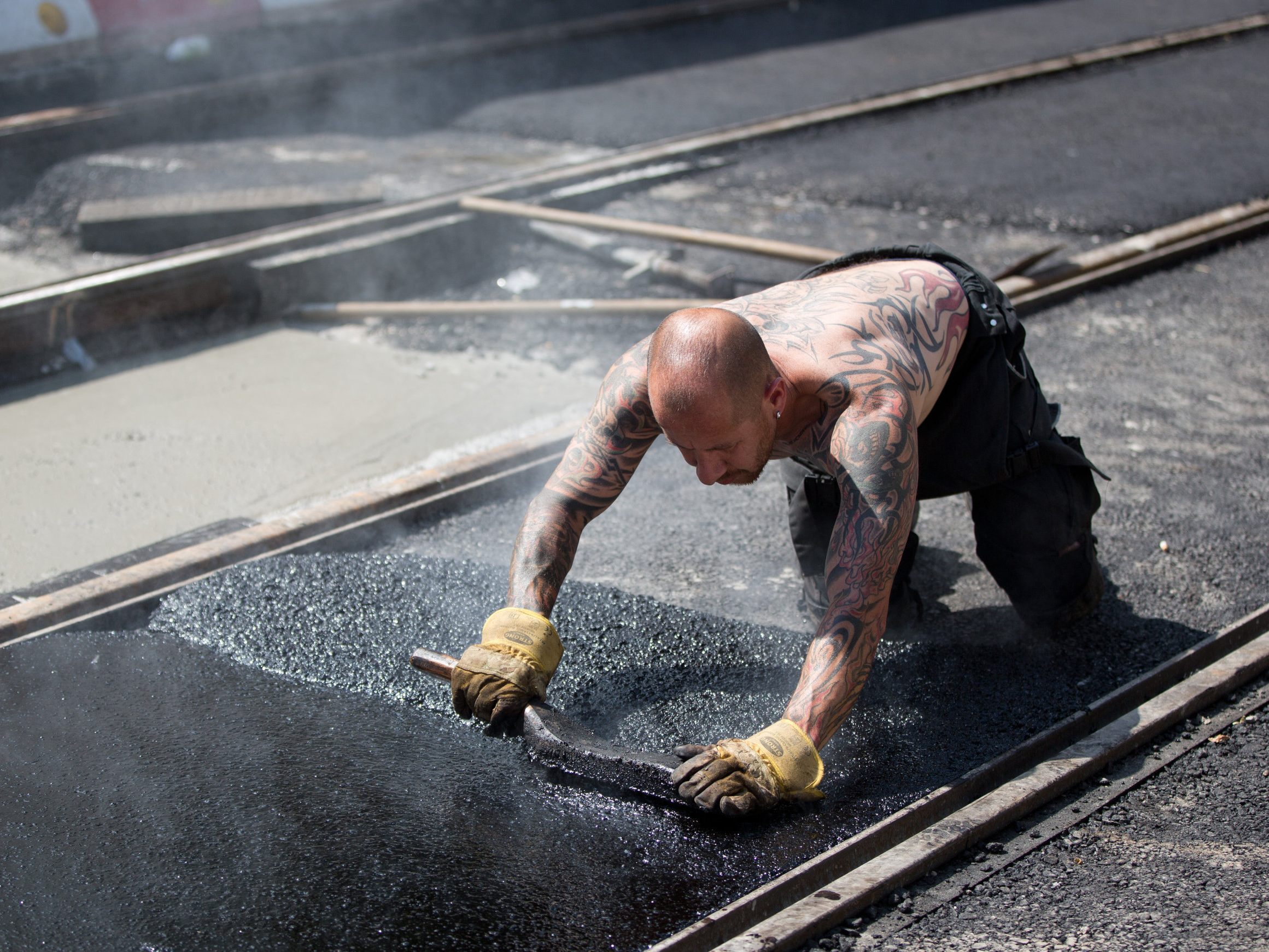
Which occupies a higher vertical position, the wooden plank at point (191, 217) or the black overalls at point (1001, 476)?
the wooden plank at point (191, 217)

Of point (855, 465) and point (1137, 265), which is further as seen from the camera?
point (1137, 265)

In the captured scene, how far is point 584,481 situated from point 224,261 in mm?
3992

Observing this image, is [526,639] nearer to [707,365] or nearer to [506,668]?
[506,668]

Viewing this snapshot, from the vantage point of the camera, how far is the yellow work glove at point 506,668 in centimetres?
259

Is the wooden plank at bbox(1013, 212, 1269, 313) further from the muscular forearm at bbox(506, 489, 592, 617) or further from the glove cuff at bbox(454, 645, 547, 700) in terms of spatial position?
the glove cuff at bbox(454, 645, 547, 700)

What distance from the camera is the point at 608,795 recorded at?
2568 mm

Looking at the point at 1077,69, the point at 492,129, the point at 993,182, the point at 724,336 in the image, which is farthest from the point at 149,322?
the point at 1077,69

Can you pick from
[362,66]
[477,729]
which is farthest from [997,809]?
[362,66]

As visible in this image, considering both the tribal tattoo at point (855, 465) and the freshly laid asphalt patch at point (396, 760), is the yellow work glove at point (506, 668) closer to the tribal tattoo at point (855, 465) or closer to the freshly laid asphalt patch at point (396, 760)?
the freshly laid asphalt patch at point (396, 760)

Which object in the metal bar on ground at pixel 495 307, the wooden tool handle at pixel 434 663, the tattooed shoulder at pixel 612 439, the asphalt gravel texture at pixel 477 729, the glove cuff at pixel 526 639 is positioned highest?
the tattooed shoulder at pixel 612 439

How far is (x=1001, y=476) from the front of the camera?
298 cm

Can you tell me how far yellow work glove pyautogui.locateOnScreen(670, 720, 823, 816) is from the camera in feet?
7.47

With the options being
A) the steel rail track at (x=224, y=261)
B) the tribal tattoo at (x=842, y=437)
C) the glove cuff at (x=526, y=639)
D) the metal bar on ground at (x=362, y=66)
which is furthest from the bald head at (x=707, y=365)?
the metal bar on ground at (x=362, y=66)

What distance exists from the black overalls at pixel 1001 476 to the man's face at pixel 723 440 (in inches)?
18.3
